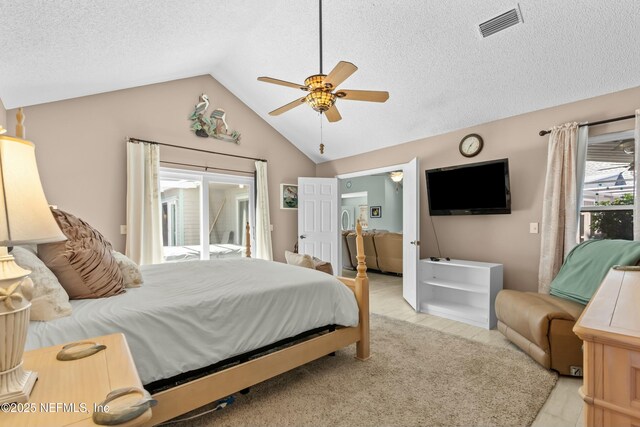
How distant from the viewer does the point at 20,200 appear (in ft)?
2.61

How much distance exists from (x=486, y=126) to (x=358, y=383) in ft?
11.2

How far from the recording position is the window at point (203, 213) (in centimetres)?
446

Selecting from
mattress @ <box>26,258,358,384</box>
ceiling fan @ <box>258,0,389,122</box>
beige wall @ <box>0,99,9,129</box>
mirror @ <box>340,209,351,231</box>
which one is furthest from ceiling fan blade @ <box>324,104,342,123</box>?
mirror @ <box>340,209,351,231</box>

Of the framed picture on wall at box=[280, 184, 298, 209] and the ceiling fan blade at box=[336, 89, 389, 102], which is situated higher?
the ceiling fan blade at box=[336, 89, 389, 102]

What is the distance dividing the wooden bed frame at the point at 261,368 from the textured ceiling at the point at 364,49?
2.08 m

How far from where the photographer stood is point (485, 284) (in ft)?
11.9

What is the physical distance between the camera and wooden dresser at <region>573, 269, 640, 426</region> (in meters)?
0.76

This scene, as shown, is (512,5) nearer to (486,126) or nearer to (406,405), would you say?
(486,126)

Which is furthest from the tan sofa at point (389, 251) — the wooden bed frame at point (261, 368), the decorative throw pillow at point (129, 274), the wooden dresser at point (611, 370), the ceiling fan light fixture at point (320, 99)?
the wooden dresser at point (611, 370)

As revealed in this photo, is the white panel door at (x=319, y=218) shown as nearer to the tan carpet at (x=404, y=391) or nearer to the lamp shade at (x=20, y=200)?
the tan carpet at (x=404, y=391)

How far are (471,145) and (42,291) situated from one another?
4349 mm

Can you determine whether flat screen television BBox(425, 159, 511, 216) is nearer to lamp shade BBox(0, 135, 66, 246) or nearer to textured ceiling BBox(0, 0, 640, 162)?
textured ceiling BBox(0, 0, 640, 162)

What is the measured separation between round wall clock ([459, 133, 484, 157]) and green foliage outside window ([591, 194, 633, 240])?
1359mm

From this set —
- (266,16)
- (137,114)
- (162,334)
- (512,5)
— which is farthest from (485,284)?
(137,114)
